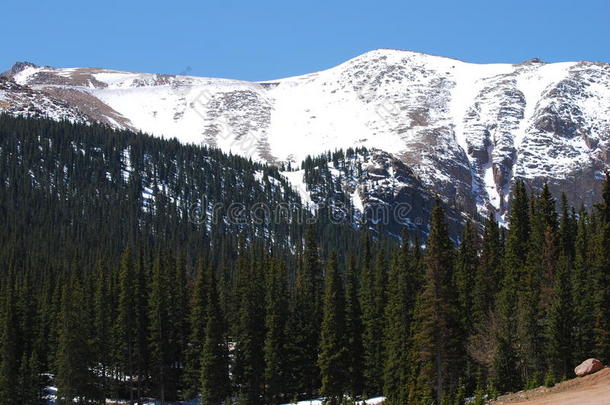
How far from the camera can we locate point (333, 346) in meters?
71.6

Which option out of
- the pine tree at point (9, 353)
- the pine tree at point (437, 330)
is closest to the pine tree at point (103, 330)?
the pine tree at point (9, 353)

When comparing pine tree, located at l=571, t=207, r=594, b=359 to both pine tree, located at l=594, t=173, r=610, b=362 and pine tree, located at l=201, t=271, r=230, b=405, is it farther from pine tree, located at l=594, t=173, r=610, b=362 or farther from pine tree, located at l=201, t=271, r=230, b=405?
pine tree, located at l=201, t=271, r=230, b=405

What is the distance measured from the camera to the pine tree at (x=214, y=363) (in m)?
73.0

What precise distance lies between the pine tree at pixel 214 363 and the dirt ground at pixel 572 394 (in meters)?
38.0

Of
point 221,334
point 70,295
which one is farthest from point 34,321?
point 221,334

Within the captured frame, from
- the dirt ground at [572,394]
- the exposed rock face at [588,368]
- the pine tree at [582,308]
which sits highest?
the pine tree at [582,308]

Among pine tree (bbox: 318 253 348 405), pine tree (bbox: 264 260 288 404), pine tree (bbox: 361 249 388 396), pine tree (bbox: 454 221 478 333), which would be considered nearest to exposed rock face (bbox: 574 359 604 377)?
pine tree (bbox: 454 221 478 333)

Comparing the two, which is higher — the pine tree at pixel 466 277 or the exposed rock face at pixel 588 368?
the pine tree at pixel 466 277

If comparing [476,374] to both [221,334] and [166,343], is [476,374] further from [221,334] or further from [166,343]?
[166,343]

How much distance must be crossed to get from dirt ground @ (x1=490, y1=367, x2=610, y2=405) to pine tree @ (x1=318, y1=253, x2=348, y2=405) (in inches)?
1201

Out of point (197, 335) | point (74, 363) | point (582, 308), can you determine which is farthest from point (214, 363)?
point (582, 308)

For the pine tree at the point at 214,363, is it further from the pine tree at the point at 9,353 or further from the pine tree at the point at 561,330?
the pine tree at the point at 561,330

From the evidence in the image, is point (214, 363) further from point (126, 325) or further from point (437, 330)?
point (437, 330)

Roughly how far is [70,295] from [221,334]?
19.0 metres
